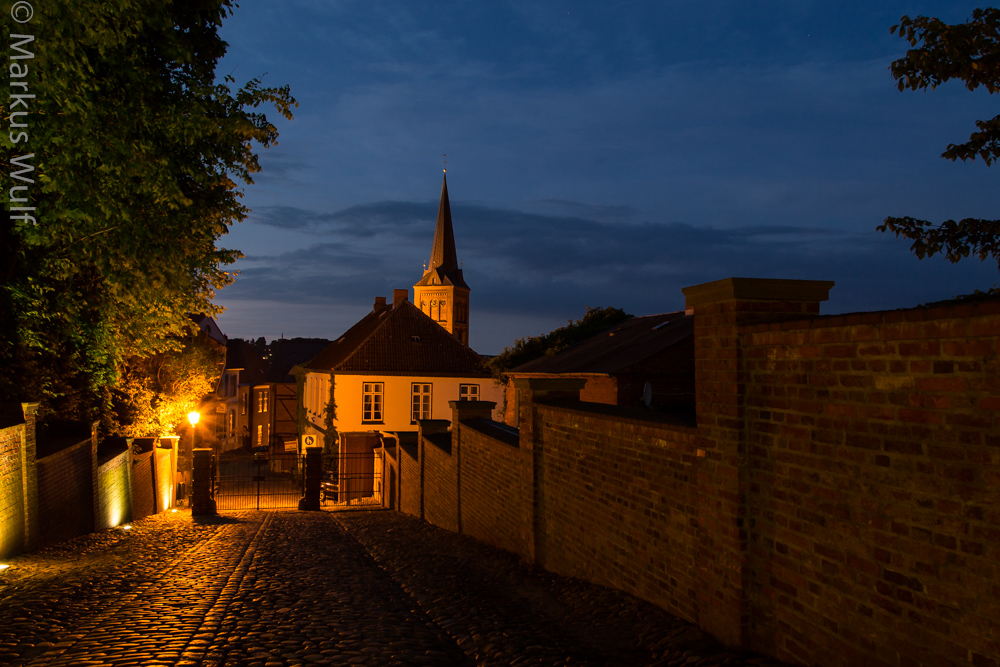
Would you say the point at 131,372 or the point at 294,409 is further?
the point at 294,409

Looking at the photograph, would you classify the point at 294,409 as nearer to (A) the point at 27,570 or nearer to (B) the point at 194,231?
(B) the point at 194,231

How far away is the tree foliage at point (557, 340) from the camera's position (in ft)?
119

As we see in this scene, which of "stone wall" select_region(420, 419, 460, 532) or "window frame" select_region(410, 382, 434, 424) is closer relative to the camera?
"stone wall" select_region(420, 419, 460, 532)

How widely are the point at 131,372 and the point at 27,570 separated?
10.6 metres

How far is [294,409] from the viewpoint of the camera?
5331 cm

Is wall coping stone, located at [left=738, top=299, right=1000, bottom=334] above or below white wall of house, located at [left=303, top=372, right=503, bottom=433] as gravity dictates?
above

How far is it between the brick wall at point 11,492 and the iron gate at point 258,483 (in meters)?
10.4

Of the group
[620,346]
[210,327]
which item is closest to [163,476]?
[620,346]

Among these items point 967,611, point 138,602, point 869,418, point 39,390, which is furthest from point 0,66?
point 967,611

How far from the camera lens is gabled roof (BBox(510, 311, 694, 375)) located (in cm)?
2470

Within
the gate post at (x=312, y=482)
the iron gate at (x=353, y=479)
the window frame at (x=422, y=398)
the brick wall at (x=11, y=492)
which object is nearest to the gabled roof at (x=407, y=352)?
the window frame at (x=422, y=398)

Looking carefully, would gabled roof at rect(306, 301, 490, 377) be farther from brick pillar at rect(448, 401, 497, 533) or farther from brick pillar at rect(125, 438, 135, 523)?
brick pillar at rect(448, 401, 497, 533)

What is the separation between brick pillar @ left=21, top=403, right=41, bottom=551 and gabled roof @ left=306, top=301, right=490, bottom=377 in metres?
24.1

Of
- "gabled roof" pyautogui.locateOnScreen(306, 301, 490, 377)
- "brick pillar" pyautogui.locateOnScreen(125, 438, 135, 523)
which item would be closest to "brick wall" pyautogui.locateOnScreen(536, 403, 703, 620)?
"brick pillar" pyautogui.locateOnScreen(125, 438, 135, 523)
